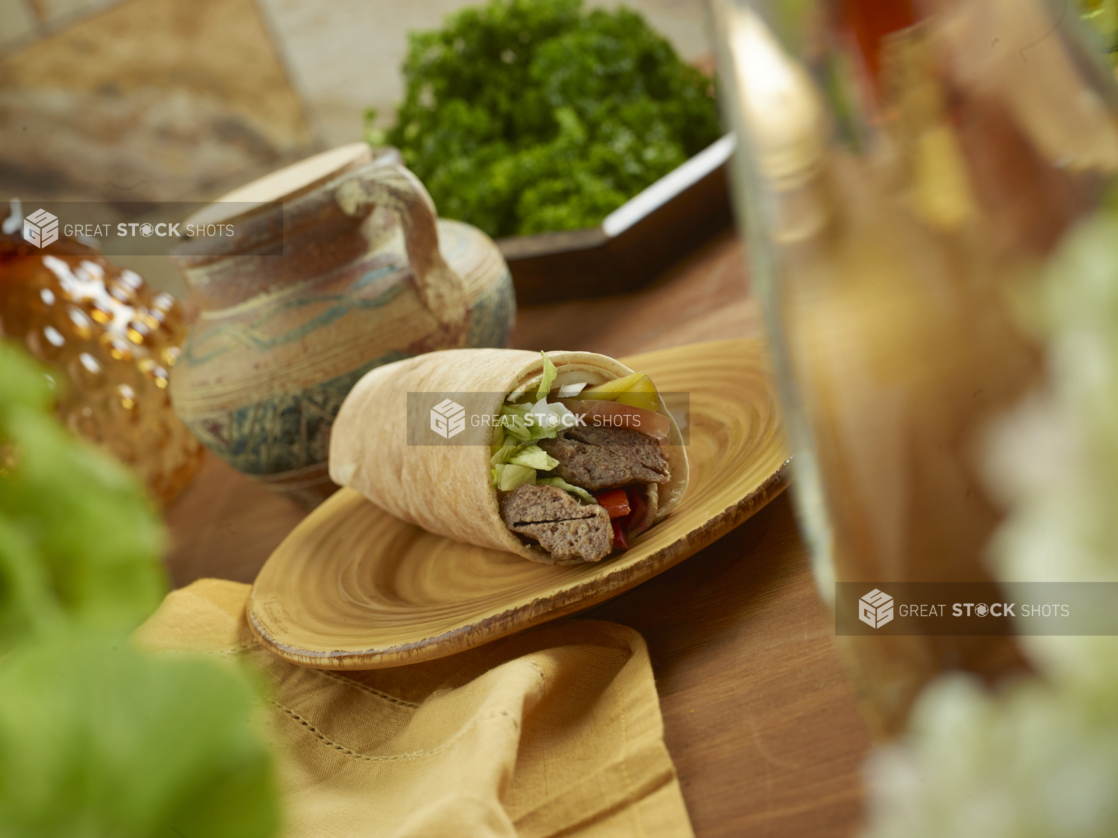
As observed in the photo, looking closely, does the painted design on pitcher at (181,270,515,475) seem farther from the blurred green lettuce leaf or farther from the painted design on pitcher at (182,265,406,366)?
the blurred green lettuce leaf

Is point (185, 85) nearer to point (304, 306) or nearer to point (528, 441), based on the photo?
point (304, 306)

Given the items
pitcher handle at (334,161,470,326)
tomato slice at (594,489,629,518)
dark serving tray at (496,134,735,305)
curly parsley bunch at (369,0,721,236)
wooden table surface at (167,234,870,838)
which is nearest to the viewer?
wooden table surface at (167,234,870,838)

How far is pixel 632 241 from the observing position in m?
1.22

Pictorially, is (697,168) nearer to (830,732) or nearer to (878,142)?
(830,732)

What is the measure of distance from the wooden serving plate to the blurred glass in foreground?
314mm

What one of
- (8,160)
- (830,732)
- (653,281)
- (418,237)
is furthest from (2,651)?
(8,160)

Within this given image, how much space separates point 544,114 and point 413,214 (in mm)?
651

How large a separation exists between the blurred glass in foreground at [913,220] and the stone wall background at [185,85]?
2.70 m

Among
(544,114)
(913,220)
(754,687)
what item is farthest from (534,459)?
(544,114)

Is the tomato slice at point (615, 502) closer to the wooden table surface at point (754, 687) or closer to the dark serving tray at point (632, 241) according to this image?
the wooden table surface at point (754, 687)

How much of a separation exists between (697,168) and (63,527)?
1.21 m

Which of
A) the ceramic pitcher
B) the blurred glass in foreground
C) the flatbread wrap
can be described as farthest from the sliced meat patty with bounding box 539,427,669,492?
the blurred glass in foreground

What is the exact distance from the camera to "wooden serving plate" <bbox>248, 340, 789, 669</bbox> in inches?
21.1

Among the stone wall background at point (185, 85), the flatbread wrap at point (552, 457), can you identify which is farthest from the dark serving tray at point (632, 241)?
the stone wall background at point (185, 85)
